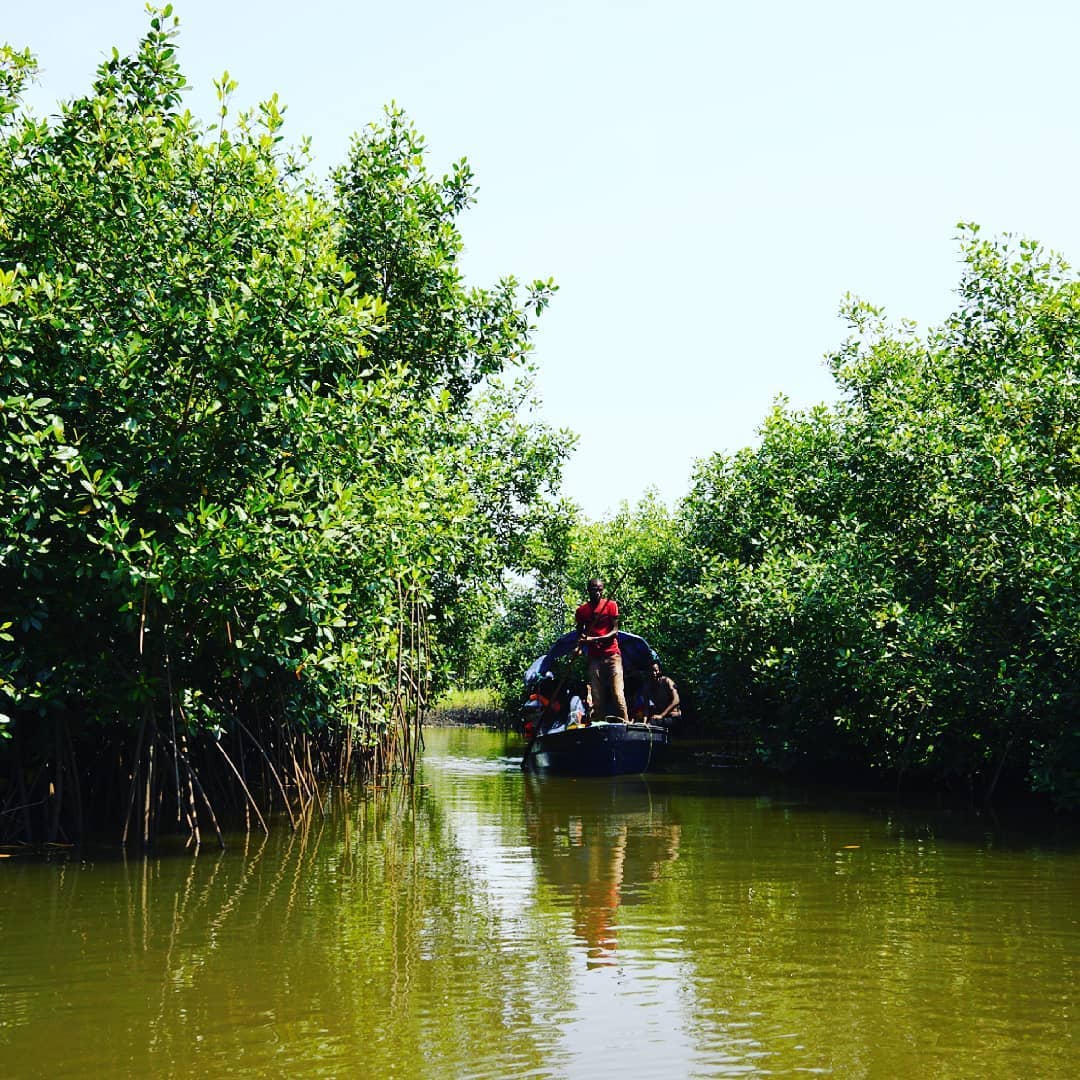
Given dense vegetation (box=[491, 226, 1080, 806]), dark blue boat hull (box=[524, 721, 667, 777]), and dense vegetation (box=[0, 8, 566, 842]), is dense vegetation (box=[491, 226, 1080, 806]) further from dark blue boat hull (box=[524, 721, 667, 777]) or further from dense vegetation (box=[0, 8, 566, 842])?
dense vegetation (box=[0, 8, 566, 842])

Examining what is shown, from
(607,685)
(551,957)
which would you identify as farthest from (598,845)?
(607,685)

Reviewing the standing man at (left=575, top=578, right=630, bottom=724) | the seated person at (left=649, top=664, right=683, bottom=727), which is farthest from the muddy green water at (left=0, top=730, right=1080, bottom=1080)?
the seated person at (left=649, top=664, right=683, bottom=727)

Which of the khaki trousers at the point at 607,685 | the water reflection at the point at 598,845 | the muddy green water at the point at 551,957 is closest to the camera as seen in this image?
the muddy green water at the point at 551,957

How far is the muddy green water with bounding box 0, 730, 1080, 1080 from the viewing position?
5074mm

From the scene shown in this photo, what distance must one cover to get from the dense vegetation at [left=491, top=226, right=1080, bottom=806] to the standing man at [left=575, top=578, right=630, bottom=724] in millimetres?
2265

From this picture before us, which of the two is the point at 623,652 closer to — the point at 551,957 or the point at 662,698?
the point at 662,698

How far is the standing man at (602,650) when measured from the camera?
17.1 meters

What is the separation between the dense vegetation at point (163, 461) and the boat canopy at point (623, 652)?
24.4 feet

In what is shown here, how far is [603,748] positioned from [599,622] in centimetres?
173

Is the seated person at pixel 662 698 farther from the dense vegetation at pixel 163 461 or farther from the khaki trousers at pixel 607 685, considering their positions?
the dense vegetation at pixel 163 461

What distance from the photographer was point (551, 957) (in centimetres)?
680

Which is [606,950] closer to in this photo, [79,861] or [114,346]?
[79,861]

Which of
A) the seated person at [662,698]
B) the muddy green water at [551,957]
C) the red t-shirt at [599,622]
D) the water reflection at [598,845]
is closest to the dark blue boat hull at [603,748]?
the water reflection at [598,845]

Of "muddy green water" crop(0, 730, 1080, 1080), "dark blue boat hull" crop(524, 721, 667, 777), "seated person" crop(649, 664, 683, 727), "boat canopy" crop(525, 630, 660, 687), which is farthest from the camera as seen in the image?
"boat canopy" crop(525, 630, 660, 687)
